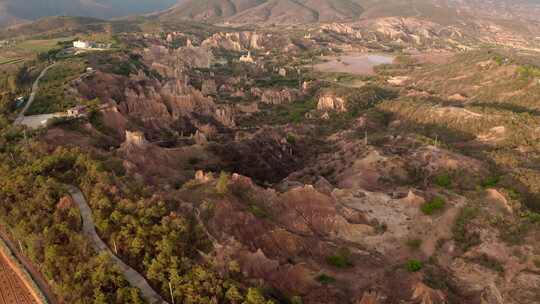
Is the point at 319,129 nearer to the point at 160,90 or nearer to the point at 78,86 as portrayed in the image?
the point at 160,90

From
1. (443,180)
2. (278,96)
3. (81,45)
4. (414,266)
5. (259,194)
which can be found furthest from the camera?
(81,45)

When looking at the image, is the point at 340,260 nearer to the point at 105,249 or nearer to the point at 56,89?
the point at 105,249

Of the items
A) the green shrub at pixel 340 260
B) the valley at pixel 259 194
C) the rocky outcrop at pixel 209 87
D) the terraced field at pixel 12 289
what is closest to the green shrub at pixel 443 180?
the valley at pixel 259 194

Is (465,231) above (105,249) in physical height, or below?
below

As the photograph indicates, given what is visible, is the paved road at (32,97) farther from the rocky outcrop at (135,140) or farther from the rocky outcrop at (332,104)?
the rocky outcrop at (332,104)

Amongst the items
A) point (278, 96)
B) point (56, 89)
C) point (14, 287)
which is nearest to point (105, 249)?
point (14, 287)

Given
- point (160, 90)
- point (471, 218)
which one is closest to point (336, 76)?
point (160, 90)

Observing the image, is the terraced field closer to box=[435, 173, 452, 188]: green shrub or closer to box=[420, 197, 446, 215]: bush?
box=[420, 197, 446, 215]: bush
